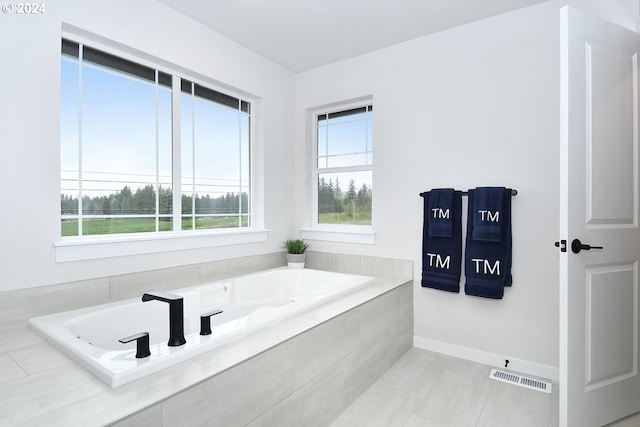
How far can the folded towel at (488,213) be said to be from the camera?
2400mm

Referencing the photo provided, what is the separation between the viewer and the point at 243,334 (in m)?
1.55

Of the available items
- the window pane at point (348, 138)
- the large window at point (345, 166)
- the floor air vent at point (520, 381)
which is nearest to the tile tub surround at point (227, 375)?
the floor air vent at point (520, 381)

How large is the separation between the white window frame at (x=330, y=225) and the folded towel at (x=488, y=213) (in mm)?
898

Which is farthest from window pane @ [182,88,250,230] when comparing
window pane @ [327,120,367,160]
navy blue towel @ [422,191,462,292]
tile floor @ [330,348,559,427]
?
tile floor @ [330,348,559,427]

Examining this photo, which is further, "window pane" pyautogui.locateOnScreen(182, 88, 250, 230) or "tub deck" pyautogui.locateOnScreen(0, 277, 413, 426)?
"window pane" pyautogui.locateOnScreen(182, 88, 250, 230)

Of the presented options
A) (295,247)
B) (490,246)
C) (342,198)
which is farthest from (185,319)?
(490,246)

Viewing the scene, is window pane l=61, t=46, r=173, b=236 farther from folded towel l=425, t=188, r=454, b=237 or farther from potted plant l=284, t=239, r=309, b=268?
folded towel l=425, t=188, r=454, b=237

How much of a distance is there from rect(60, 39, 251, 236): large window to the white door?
7.97ft

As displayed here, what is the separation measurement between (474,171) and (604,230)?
99cm

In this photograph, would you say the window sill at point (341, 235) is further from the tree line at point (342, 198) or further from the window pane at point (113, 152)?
the window pane at point (113, 152)

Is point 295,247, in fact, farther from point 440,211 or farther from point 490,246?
point 490,246

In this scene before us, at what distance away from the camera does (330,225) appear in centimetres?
351

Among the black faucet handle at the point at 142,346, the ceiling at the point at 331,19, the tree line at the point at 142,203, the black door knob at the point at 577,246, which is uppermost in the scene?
the ceiling at the point at 331,19

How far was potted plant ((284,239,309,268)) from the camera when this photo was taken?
3232mm
